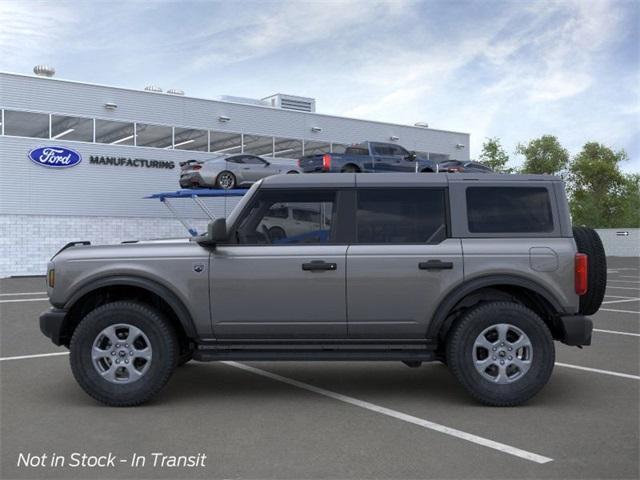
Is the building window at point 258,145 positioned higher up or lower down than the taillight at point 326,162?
higher up

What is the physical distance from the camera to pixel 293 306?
5.75 meters

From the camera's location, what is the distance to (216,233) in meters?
5.69

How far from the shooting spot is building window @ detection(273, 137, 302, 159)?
110 feet

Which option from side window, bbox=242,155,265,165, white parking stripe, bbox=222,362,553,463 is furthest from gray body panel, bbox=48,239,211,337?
side window, bbox=242,155,265,165

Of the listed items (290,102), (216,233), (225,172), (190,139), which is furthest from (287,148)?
(216,233)

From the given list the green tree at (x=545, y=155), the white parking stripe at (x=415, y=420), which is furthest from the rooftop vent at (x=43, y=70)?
the green tree at (x=545, y=155)

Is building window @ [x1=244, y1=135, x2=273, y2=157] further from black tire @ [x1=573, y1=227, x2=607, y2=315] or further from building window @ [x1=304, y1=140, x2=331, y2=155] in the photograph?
black tire @ [x1=573, y1=227, x2=607, y2=315]

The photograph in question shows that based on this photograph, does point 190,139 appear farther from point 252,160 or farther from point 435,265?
point 435,265

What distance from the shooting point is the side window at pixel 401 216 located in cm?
588

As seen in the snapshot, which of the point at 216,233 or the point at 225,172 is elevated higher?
the point at 225,172

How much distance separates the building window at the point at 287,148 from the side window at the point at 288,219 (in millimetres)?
27710

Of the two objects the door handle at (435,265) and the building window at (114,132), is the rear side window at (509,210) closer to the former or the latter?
the door handle at (435,265)

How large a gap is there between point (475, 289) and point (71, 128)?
25626 mm

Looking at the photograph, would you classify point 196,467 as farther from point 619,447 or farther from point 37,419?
point 619,447
